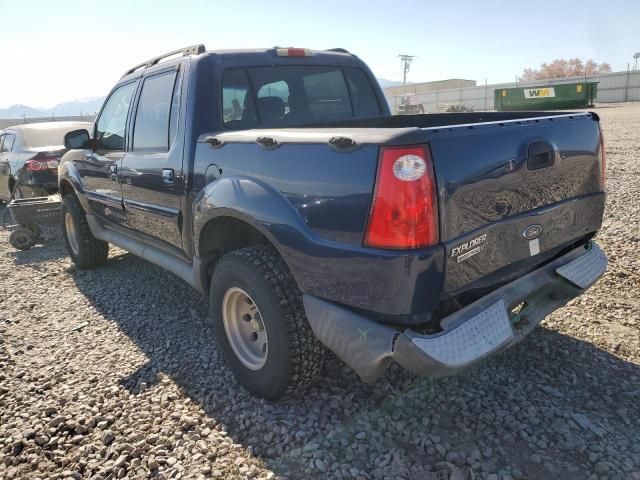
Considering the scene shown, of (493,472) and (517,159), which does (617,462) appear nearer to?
(493,472)

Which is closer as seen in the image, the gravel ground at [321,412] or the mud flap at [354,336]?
the mud flap at [354,336]

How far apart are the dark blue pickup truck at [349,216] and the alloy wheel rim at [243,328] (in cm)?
1

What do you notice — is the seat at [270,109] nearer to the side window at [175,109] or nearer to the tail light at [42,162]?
the side window at [175,109]

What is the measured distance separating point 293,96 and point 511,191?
1.92m

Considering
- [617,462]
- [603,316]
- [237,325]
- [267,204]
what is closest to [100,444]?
[237,325]

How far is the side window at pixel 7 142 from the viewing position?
27.6ft

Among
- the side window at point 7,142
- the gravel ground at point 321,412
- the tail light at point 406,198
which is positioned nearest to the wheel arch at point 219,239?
the gravel ground at point 321,412

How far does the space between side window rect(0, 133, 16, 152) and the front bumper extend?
805 centimetres

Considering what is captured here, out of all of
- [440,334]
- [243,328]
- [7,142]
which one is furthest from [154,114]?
[7,142]

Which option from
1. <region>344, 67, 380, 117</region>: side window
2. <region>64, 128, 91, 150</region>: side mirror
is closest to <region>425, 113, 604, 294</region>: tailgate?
<region>344, 67, 380, 117</region>: side window

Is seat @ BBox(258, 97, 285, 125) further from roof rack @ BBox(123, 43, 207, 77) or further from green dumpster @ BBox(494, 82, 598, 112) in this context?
green dumpster @ BBox(494, 82, 598, 112)

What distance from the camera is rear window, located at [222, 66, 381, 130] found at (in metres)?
3.43

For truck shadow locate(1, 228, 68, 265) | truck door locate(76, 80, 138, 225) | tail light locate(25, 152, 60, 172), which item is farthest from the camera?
tail light locate(25, 152, 60, 172)

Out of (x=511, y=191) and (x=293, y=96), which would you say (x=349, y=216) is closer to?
(x=511, y=191)
